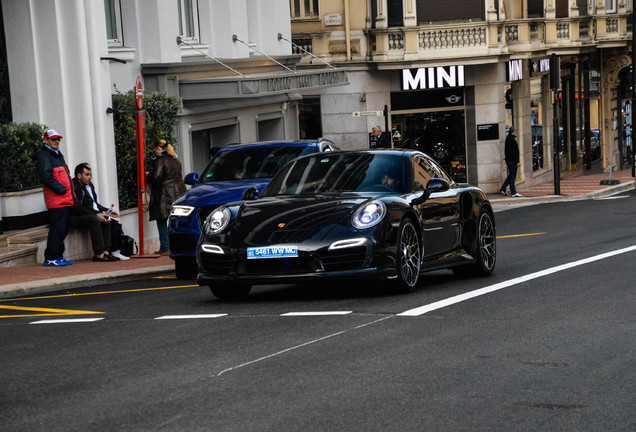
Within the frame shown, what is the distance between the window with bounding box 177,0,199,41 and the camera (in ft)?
83.3

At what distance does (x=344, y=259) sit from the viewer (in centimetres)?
1062

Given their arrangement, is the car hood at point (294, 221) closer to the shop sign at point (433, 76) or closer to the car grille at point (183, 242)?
the car grille at point (183, 242)

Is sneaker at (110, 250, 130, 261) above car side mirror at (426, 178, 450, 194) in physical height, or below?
below

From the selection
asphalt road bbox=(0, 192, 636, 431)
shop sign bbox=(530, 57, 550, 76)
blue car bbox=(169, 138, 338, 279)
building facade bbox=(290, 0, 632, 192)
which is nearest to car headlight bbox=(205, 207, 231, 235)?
asphalt road bbox=(0, 192, 636, 431)

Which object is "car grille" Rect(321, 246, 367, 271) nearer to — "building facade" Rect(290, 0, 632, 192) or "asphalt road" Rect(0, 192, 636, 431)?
"asphalt road" Rect(0, 192, 636, 431)

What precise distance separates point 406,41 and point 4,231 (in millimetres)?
20292

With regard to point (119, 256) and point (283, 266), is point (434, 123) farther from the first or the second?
point (283, 266)

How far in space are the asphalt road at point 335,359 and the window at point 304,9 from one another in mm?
24443

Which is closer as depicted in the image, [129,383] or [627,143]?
[129,383]

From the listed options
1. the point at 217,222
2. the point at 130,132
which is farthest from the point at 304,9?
the point at 217,222

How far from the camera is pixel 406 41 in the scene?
3541cm

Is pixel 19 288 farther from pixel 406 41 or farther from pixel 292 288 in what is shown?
pixel 406 41

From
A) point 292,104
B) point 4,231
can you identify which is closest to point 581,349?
point 4,231

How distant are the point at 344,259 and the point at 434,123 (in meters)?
26.3
